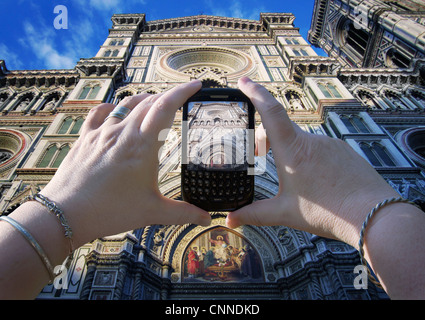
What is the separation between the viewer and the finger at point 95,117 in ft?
6.45

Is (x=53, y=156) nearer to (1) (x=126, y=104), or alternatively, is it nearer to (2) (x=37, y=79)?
(1) (x=126, y=104)

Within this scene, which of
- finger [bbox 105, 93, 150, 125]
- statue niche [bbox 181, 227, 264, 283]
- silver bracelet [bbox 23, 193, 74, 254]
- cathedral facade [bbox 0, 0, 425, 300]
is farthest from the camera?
statue niche [bbox 181, 227, 264, 283]

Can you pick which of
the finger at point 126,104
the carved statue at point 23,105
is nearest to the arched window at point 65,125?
the carved statue at point 23,105

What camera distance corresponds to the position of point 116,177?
5.05 feet

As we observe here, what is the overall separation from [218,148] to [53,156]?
6.63 metres

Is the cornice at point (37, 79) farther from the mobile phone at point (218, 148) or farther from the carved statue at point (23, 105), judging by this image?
the mobile phone at point (218, 148)

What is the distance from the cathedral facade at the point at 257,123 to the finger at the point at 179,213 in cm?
71

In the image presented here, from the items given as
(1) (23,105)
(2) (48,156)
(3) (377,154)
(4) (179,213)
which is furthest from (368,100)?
(1) (23,105)

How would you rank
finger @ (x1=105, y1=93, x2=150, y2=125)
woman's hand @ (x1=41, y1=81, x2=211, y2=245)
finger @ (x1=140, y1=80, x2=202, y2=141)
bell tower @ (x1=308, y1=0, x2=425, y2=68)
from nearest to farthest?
woman's hand @ (x1=41, y1=81, x2=211, y2=245) < finger @ (x1=140, y1=80, x2=202, y2=141) < finger @ (x1=105, y1=93, x2=150, y2=125) < bell tower @ (x1=308, y1=0, x2=425, y2=68)

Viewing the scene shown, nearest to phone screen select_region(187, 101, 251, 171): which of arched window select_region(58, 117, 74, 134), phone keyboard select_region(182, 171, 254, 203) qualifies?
phone keyboard select_region(182, 171, 254, 203)

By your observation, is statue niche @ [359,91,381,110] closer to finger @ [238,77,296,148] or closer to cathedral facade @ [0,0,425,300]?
cathedral facade @ [0,0,425,300]

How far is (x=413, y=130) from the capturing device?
29.5 ft

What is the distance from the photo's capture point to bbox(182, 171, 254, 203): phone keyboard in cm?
198

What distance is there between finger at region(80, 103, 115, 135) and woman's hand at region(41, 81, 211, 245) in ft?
0.35
